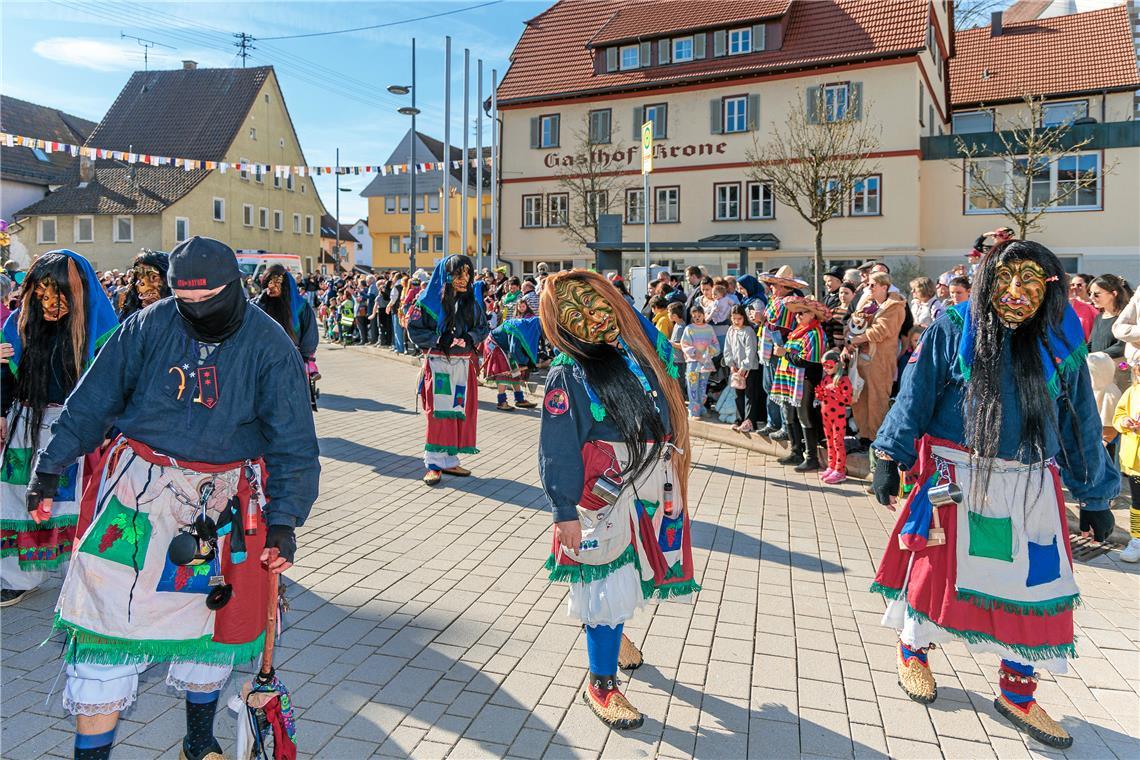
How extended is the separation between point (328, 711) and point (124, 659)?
106 cm

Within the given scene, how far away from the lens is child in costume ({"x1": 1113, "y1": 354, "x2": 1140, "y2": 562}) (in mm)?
5453

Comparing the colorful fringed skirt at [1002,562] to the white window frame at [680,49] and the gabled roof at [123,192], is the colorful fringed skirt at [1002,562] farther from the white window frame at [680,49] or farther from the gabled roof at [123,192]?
the gabled roof at [123,192]

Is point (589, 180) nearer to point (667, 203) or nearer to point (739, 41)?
point (667, 203)

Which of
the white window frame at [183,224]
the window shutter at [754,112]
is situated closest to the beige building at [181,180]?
the white window frame at [183,224]

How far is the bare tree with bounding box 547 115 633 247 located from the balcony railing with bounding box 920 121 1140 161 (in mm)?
10982

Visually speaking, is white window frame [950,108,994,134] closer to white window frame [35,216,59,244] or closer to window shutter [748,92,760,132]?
window shutter [748,92,760,132]

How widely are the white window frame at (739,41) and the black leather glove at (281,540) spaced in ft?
101

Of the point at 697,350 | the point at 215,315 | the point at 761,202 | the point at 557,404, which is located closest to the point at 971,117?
the point at 761,202

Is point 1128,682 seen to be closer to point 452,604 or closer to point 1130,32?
point 452,604

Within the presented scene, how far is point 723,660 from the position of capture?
13.3 ft

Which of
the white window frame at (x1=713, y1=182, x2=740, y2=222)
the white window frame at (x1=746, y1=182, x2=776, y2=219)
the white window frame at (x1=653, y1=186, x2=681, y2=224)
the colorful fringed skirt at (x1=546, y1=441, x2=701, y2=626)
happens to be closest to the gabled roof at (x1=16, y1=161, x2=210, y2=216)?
the white window frame at (x1=653, y1=186, x2=681, y2=224)

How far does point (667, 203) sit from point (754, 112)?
456 centimetres

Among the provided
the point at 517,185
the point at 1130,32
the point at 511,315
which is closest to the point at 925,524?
the point at 511,315

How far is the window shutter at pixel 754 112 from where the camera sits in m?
29.4
